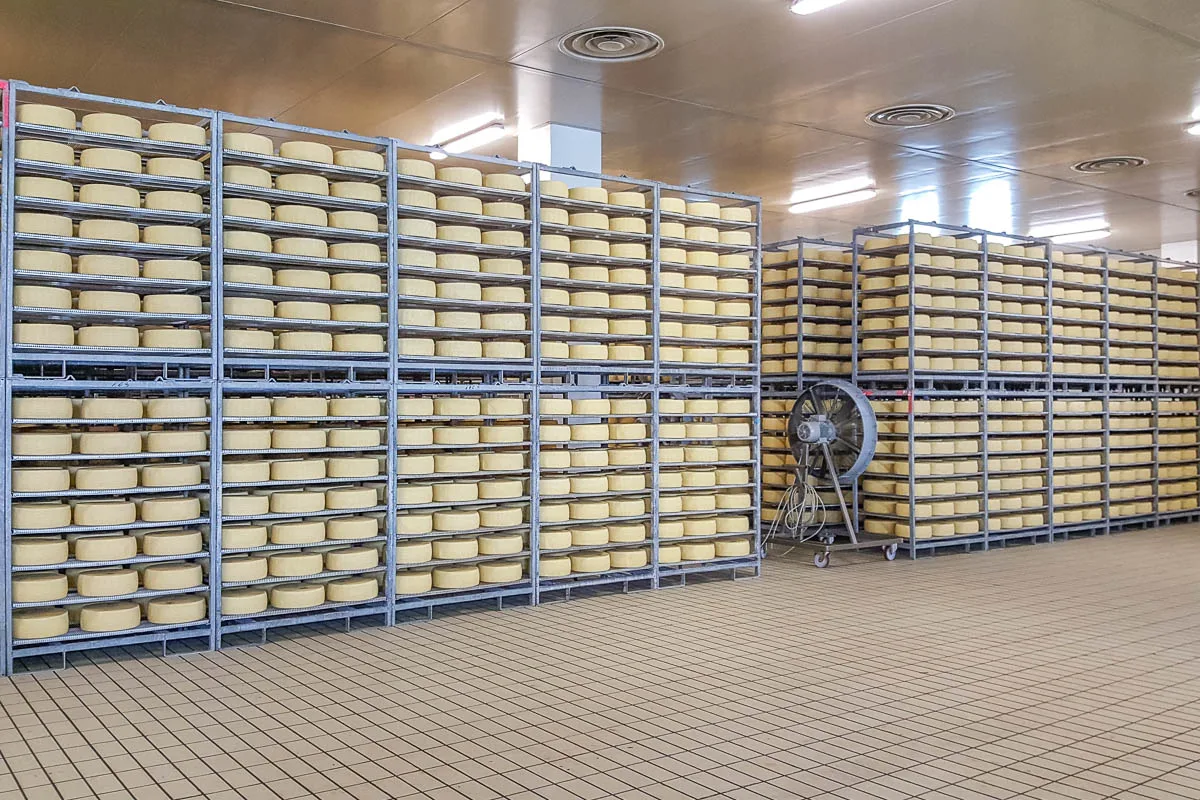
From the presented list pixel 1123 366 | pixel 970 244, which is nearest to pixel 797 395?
pixel 970 244

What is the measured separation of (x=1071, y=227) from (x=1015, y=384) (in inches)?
213

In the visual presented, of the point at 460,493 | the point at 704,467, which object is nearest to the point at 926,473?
the point at 704,467

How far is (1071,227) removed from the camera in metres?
15.0

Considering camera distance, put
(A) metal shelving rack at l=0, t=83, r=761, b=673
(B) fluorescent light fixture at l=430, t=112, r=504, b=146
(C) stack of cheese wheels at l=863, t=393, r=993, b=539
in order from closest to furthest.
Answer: (A) metal shelving rack at l=0, t=83, r=761, b=673 < (B) fluorescent light fixture at l=430, t=112, r=504, b=146 < (C) stack of cheese wheels at l=863, t=393, r=993, b=539

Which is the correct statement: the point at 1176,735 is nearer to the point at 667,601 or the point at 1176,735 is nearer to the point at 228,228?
the point at 667,601

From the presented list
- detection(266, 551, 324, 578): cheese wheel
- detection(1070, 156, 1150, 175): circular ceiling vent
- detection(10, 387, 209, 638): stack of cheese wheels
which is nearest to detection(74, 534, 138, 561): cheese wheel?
detection(10, 387, 209, 638): stack of cheese wheels

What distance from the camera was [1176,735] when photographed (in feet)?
14.5

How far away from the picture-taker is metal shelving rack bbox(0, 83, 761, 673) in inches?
227

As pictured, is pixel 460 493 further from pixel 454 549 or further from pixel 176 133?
pixel 176 133

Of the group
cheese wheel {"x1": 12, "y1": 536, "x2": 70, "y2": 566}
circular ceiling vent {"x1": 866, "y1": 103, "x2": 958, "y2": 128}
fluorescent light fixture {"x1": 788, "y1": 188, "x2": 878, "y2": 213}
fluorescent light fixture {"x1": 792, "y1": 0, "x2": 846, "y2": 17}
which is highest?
fluorescent light fixture {"x1": 788, "y1": 188, "x2": 878, "y2": 213}

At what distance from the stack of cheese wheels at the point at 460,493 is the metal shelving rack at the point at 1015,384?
4.26 meters

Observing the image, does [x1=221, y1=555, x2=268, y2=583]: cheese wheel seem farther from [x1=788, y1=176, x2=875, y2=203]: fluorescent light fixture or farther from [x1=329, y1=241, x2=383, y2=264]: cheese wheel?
[x1=788, y1=176, x2=875, y2=203]: fluorescent light fixture

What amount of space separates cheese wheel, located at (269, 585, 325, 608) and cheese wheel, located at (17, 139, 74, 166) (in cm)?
281

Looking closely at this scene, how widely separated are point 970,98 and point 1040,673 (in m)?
5.04
